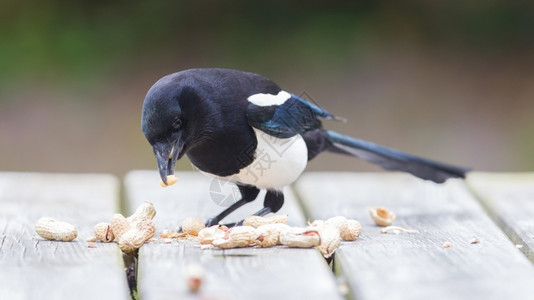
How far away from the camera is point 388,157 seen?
11.3ft

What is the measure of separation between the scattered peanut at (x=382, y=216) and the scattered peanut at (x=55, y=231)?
95 centimetres

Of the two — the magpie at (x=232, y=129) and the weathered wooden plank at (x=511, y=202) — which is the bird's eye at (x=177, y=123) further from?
the weathered wooden plank at (x=511, y=202)

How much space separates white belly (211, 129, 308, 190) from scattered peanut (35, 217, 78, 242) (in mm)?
663

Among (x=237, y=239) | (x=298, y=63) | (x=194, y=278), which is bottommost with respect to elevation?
(x=298, y=63)

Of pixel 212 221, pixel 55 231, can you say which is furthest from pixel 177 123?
pixel 55 231

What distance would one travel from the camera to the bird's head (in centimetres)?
258

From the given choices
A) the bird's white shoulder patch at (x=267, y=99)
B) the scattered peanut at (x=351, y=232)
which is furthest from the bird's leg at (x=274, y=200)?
the scattered peanut at (x=351, y=232)

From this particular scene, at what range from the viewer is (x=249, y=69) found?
645cm

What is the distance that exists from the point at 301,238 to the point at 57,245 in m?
0.68

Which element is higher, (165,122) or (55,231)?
(165,122)

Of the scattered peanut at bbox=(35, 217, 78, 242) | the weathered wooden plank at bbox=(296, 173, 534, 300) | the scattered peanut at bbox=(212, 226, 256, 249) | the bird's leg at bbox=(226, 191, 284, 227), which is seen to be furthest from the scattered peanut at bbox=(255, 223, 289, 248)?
the bird's leg at bbox=(226, 191, 284, 227)

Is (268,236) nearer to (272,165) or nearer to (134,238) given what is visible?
(134,238)

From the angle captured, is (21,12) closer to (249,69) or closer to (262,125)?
(249,69)

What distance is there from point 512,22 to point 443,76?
2.12ft
